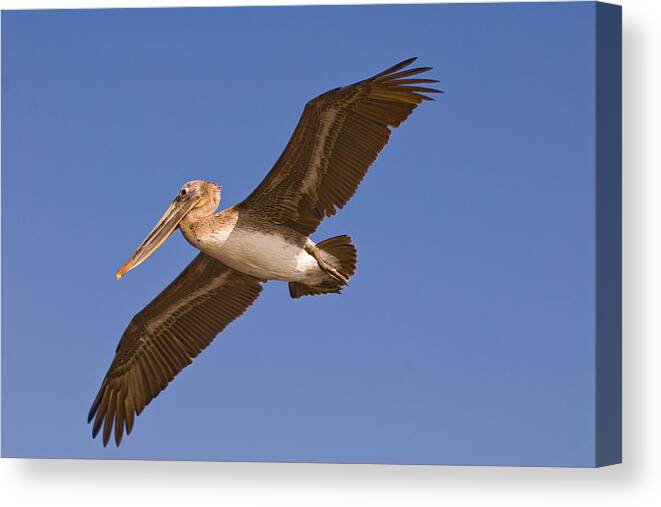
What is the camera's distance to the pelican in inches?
325

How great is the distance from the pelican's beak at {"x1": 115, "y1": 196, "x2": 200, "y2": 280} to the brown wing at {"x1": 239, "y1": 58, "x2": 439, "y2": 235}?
1.21ft

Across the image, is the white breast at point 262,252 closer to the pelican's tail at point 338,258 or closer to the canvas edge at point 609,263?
the pelican's tail at point 338,258

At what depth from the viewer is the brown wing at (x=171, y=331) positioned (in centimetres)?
913

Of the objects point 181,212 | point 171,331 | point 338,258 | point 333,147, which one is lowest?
point 171,331

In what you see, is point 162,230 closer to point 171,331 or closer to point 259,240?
point 259,240

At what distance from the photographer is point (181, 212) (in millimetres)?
8680

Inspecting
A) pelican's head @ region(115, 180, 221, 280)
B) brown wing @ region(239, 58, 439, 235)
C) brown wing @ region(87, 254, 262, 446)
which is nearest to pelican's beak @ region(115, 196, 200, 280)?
pelican's head @ region(115, 180, 221, 280)

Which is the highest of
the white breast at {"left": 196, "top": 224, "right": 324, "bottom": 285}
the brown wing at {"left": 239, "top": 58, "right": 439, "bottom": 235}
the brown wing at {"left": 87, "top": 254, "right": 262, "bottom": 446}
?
the brown wing at {"left": 239, "top": 58, "right": 439, "bottom": 235}

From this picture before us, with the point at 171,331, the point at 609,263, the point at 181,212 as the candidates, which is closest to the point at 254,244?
the point at 181,212

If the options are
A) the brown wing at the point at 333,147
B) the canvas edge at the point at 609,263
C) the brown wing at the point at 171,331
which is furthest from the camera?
the brown wing at the point at 171,331

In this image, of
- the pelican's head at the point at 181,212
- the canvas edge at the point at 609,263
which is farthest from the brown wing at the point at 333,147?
the canvas edge at the point at 609,263

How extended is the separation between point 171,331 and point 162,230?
92 centimetres

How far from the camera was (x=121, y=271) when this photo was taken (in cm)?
865

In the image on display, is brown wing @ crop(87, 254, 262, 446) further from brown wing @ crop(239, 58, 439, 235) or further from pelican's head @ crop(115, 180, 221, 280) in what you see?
brown wing @ crop(239, 58, 439, 235)
